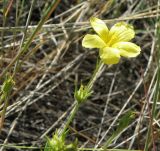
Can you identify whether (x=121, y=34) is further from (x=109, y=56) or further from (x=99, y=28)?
(x=109, y=56)

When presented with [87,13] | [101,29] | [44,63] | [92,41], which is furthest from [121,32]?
[87,13]

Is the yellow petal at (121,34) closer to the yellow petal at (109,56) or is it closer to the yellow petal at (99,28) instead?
the yellow petal at (99,28)

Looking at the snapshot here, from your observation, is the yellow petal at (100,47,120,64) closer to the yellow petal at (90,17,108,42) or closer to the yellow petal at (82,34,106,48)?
the yellow petal at (82,34,106,48)

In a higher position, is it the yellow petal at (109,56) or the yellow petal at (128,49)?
the yellow petal at (109,56)

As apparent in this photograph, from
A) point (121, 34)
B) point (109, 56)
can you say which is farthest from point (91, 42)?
point (121, 34)

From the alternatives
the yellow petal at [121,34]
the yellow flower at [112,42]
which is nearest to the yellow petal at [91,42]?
the yellow flower at [112,42]

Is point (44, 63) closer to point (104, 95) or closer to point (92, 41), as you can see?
point (104, 95)
